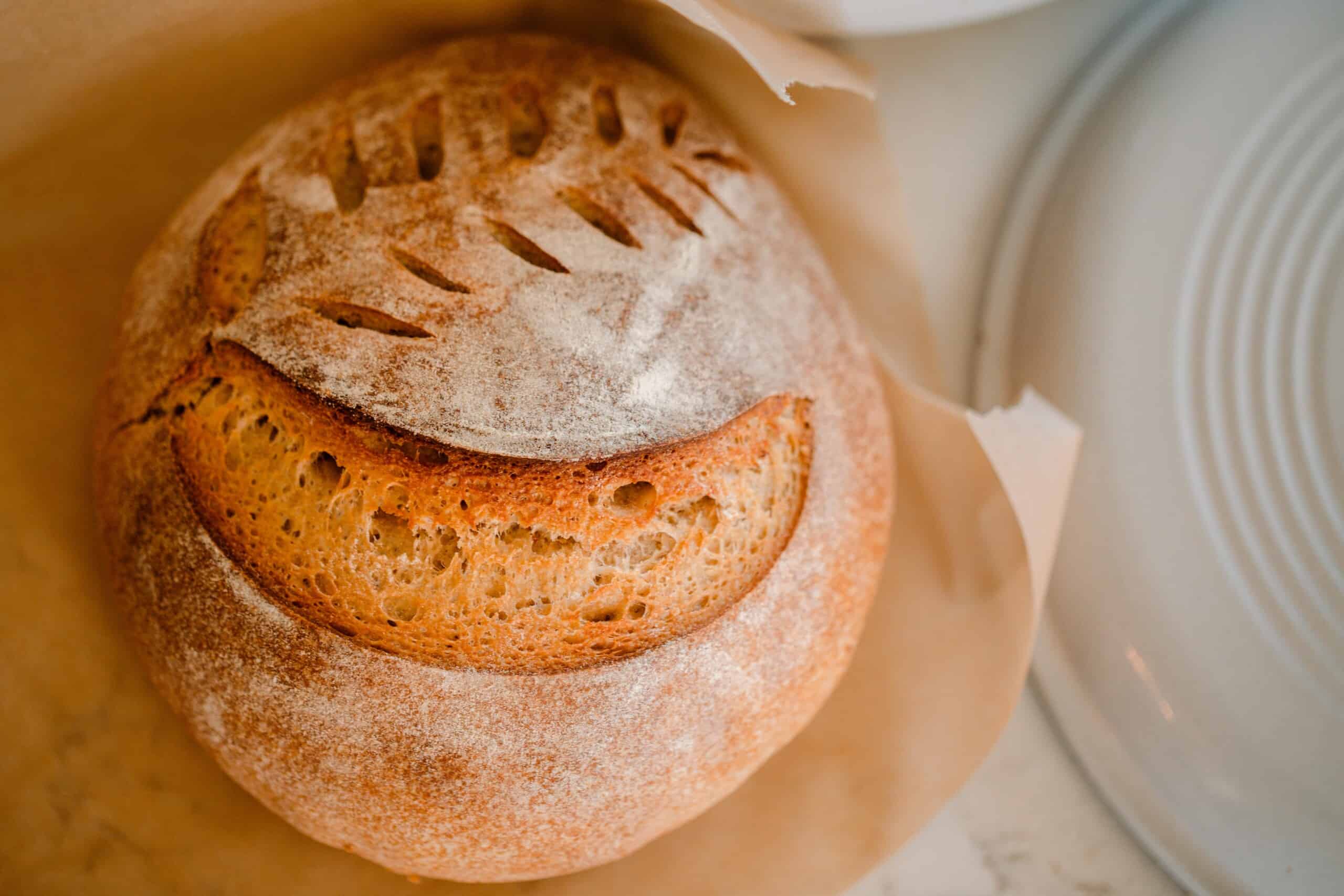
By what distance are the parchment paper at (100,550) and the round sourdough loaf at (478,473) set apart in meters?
0.11

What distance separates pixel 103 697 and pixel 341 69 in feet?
2.11

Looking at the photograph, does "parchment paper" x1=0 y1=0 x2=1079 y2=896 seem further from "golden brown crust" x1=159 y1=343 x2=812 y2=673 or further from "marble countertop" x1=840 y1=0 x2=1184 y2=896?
"golden brown crust" x1=159 y1=343 x2=812 y2=673

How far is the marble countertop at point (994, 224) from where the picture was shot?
3.12 feet

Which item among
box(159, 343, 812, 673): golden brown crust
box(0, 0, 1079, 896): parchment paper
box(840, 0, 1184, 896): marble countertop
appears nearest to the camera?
box(159, 343, 812, 673): golden brown crust

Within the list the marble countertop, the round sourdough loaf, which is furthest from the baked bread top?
the marble countertop

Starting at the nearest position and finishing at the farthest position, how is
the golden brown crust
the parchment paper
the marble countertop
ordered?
the golden brown crust, the parchment paper, the marble countertop

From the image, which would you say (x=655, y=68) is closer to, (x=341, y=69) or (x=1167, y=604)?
(x=341, y=69)

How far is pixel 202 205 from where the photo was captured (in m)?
0.78

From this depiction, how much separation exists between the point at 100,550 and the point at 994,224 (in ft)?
3.16

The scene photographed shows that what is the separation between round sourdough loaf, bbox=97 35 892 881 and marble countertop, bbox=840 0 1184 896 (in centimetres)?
29

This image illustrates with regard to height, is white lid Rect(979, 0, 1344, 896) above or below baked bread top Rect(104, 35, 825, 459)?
below

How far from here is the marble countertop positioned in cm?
95

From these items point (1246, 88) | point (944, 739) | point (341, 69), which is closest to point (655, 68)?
point (341, 69)

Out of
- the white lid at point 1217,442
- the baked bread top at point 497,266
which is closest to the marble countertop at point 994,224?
the white lid at point 1217,442
